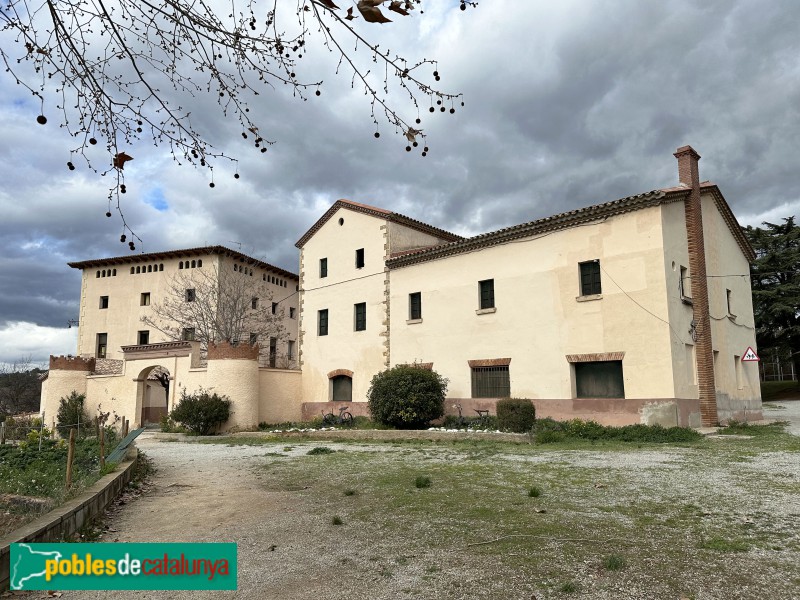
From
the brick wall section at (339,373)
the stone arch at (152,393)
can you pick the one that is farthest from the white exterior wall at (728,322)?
the stone arch at (152,393)

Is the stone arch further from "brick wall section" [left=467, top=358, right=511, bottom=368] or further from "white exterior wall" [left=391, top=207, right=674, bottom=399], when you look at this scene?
"brick wall section" [left=467, top=358, right=511, bottom=368]

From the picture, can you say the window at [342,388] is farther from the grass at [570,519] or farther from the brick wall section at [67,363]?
the grass at [570,519]

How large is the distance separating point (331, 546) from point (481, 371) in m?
15.6

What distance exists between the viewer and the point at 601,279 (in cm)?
1748

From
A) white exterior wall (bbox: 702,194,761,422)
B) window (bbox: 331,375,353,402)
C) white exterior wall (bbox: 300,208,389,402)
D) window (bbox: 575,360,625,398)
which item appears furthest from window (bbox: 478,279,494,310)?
window (bbox: 331,375,353,402)

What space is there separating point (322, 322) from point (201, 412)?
7.22 meters

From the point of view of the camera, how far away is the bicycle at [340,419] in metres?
22.3

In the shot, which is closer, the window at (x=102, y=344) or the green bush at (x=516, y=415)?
the green bush at (x=516, y=415)

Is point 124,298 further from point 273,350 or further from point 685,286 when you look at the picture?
point 685,286

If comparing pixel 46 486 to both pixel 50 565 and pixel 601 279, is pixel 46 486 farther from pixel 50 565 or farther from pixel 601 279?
pixel 601 279

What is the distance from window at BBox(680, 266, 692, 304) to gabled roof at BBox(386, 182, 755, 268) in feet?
7.29

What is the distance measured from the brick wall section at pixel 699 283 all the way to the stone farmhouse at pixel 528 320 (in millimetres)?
45

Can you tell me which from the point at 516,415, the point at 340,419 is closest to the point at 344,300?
the point at 340,419

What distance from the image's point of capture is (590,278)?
704 inches
